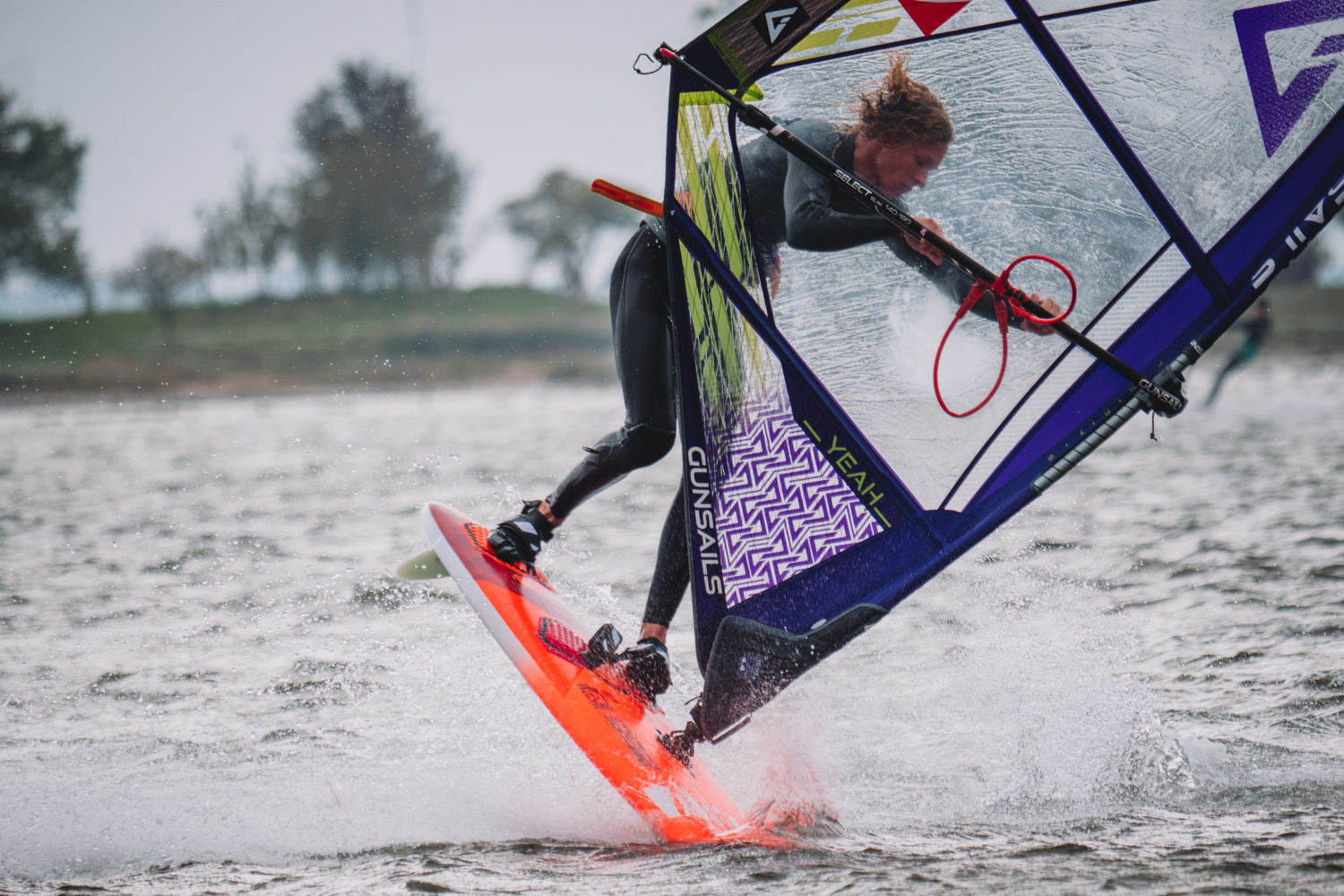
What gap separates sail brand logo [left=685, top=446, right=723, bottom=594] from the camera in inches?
129

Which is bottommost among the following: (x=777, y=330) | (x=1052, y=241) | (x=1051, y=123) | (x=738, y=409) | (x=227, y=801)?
(x=227, y=801)

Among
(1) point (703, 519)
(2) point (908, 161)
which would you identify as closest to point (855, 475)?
(1) point (703, 519)

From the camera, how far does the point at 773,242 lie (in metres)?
3.16

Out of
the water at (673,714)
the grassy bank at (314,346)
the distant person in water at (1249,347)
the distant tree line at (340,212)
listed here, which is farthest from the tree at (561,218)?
the water at (673,714)

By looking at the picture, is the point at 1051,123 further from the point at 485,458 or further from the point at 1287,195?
the point at 485,458

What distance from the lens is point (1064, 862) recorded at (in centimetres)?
254

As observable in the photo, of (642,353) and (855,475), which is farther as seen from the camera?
(642,353)

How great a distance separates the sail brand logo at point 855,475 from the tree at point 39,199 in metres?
40.1

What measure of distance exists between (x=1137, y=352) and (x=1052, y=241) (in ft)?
1.16

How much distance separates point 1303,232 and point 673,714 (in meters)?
2.38

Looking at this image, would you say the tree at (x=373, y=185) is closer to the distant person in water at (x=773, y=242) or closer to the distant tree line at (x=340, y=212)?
the distant tree line at (x=340, y=212)

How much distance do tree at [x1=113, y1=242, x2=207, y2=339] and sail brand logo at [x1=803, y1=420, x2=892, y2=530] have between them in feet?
130

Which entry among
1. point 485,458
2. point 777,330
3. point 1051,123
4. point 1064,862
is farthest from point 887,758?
point 485,458

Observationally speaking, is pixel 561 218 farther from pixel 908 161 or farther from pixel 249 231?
pixel 908 161
